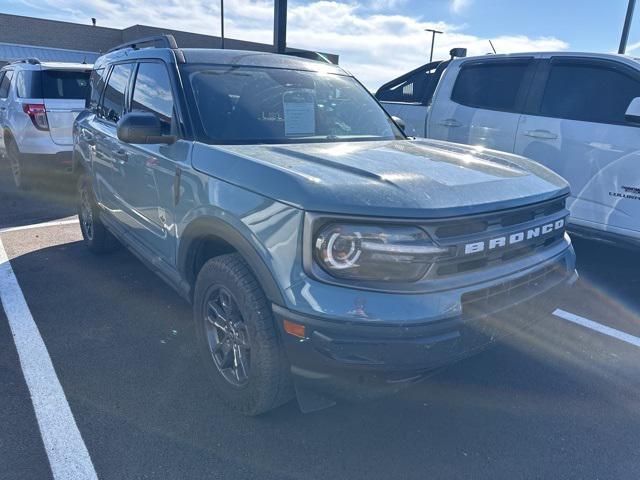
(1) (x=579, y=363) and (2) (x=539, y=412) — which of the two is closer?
(2) (x=539, y=412)

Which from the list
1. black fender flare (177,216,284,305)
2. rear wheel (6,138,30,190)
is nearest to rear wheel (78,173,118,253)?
black fender flare (177,216,284,305)

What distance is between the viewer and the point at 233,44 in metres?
39.3

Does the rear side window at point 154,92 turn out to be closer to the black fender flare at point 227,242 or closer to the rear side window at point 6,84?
the black fender flare at point 227,242

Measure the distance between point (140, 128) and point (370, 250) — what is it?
162cm

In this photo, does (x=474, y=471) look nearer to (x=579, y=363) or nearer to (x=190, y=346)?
(x=579, y=363)

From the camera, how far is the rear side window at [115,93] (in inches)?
160

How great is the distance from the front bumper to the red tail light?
21.5ft

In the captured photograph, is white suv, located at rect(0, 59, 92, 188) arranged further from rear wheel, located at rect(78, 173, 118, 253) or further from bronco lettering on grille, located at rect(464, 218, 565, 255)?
bronco lettering on grille, located at rect(464, 218, 565, 255)

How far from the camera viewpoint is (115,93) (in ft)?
14.1

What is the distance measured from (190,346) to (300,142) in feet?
5.17

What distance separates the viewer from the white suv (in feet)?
23.6

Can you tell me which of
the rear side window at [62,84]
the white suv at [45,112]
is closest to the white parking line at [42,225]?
the white suv at [45,112]

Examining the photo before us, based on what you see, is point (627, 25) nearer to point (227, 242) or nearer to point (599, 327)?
point (599, 327)

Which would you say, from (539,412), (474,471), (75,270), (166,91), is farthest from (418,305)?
(75,270)
